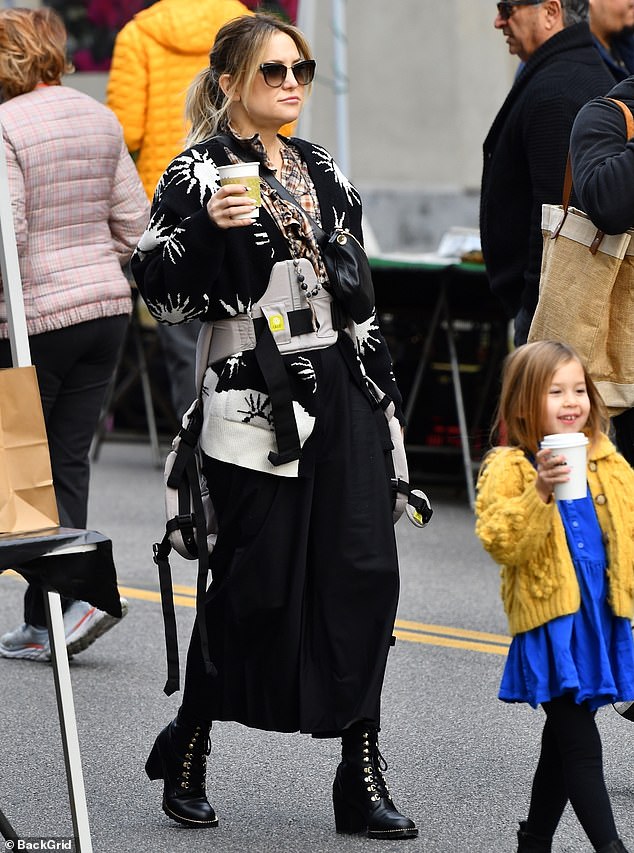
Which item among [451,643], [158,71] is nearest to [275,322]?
[451,643]

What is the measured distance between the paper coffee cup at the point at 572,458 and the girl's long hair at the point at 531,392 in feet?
0.68

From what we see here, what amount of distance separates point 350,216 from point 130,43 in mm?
4001

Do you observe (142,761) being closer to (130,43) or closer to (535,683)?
(535,683)

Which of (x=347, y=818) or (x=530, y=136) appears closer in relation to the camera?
(x=347, y=818)

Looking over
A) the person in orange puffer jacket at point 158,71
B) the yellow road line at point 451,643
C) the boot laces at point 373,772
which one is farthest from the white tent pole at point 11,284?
the person in orange puffer jacket at point 158,71

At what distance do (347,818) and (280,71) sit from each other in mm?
1837

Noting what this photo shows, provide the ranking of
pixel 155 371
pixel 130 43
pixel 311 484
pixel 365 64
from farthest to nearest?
pixel 365 64 → pixel 155 371 → pixel 130 43 → pixel 311 484

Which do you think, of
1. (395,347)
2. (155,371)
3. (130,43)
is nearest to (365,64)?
(155,371)

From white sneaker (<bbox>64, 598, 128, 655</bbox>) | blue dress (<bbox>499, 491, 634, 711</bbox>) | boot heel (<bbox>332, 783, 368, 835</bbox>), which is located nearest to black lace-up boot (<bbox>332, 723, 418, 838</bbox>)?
boot heel (<bbox>332, 783, 368, 835</bbox>)

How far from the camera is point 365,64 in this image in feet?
51.5

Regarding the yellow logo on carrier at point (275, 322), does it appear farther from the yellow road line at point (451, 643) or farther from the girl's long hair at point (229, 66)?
the yellow road line at point (451, 643)

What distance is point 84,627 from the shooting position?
216 inches

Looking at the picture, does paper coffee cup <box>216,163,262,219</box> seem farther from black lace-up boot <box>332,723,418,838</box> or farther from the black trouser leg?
the black trouser leg

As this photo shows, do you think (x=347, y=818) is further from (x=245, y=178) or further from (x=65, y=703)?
(x=245, y=178)
